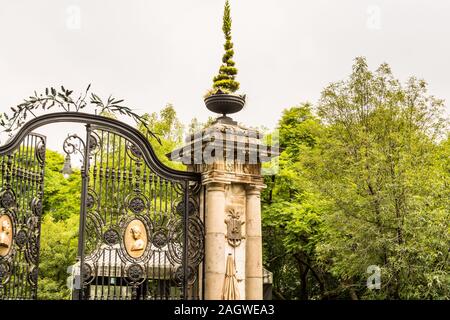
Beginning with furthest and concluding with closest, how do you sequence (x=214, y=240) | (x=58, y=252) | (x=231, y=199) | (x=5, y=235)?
(x=58, y=252), (x=231, y=199), (x=214, y=240), (x=5, y=235)

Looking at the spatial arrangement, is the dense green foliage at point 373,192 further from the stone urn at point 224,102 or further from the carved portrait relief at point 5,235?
the carved portrait relief at point 5,235

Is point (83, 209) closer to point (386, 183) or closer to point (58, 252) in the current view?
point (386, 183)

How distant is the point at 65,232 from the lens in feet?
62.8

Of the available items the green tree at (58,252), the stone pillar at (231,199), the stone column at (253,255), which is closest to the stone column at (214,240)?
the stone pillar at (231,199)

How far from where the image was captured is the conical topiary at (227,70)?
30.2ft

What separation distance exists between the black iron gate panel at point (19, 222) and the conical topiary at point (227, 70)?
9.63 ft

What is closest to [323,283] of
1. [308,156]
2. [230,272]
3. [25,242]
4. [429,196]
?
[308,156]

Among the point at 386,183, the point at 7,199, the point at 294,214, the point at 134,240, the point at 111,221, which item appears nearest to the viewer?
the point at 7,199

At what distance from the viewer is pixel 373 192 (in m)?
15.6

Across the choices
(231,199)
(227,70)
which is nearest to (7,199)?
(231,199)

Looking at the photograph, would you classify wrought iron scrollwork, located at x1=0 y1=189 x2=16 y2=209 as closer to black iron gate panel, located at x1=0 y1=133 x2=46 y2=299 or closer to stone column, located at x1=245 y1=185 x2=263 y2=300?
black iron gate panel, located at x1=0 y1=133 x2=46 y2=299

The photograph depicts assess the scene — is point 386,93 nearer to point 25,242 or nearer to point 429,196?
point 429,196

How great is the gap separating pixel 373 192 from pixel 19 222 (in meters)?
10.5

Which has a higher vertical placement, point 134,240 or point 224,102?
point 224,102
